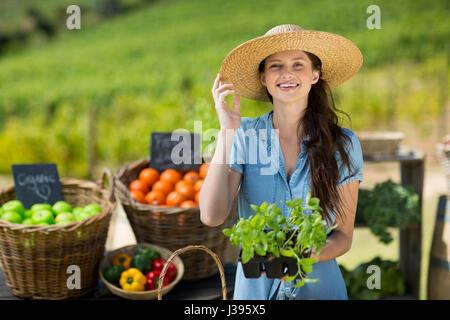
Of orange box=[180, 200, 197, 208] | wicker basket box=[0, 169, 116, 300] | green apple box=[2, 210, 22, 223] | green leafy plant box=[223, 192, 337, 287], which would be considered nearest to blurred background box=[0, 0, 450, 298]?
orange box=[180, 200, 197, 208]

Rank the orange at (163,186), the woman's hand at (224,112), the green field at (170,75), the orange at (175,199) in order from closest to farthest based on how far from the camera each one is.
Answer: the woman's hand at (224,112) < the orange at (175,199) < the orange at (163,186) < the green field at (170,75)

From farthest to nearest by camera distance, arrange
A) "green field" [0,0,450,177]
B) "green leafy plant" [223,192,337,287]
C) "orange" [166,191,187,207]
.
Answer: "green field" [0,0,450,177]
"orange" [166,191,187,207]
"green leafy plant" [223,192,337,287]

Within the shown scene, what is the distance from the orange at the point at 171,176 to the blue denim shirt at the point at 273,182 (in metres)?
0.79

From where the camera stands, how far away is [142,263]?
1.78 m

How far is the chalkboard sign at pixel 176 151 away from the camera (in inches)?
84.7

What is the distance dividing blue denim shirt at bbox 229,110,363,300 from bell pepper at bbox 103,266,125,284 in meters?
0.59

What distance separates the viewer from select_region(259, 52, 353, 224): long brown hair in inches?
50.1

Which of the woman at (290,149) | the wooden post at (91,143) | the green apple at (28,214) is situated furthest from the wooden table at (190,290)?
the wooden post at (91,143)

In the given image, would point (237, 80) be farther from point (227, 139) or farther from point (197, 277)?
Answer: point (197, 277)

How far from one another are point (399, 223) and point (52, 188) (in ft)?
5.50

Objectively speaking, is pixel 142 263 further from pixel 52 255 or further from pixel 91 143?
pixel 91 143

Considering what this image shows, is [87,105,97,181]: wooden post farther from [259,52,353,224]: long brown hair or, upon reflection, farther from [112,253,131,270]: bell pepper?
[259,52,353,224]: long brown hair

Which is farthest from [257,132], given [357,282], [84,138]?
[84,138]

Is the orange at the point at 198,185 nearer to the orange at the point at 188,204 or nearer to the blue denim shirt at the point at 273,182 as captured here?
the orange at the point at 188,204
